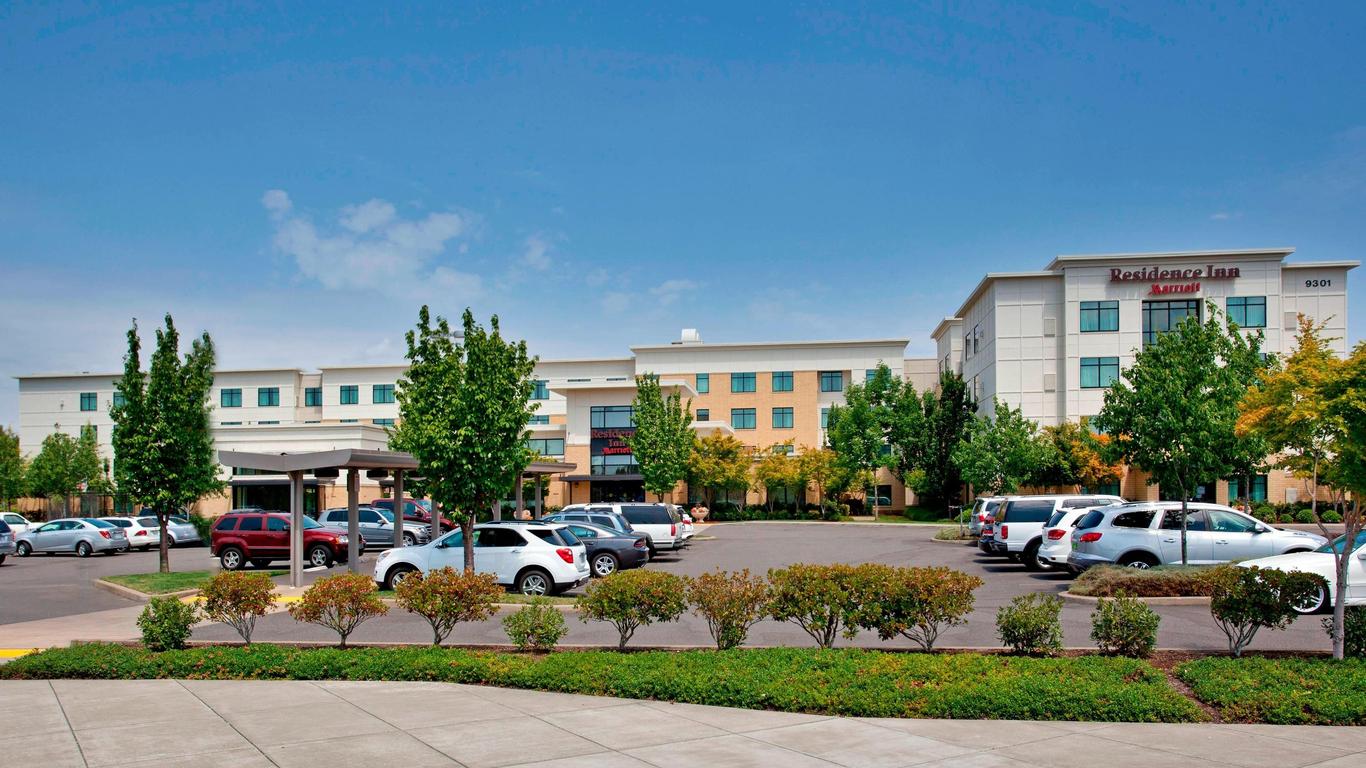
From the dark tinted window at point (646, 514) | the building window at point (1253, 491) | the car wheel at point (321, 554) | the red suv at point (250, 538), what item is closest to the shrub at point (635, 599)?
the red suv at point (250, 538)

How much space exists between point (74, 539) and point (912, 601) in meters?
34.5

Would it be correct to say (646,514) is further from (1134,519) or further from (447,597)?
(447,597)

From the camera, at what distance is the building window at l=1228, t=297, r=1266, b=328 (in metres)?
53.0

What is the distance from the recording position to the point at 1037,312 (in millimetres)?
55625

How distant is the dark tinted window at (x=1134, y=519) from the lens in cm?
2086

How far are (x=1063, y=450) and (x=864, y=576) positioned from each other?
141 ft

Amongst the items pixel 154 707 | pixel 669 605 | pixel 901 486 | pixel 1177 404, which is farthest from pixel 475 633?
pixel 901 486

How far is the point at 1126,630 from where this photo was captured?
38.5ft

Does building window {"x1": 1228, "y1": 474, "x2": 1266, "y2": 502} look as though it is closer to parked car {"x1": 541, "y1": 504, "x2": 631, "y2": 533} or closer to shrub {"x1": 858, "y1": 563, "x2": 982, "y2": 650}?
parked car {"x1": 541, "y1": 504, "x2": 631, "y2": 533}

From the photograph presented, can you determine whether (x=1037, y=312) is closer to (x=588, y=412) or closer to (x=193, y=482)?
(x=588, y=412)

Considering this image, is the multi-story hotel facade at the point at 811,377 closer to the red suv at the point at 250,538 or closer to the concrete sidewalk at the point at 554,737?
the red suv at the point at 250,538

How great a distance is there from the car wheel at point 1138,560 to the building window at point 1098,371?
118ft

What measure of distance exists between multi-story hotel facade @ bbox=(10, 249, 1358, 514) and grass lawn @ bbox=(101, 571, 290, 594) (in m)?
19.9

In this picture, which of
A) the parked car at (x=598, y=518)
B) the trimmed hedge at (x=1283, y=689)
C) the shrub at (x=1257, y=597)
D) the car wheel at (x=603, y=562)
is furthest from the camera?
the parked car at (x=598, y=518)
